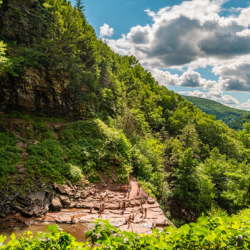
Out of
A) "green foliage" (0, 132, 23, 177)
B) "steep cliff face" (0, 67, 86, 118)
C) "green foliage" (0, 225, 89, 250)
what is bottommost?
"green foliage" (0, 132, 23, 177)

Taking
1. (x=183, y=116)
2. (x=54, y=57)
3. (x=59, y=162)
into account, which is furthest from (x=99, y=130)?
(x=183, y=116)

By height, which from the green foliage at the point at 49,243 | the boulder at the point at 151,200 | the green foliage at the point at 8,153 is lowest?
the boulder at the point at 151,200

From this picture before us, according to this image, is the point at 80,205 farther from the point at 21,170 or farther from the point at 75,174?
the point at 21,170

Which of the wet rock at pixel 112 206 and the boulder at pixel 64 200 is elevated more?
the boulder at pixel 64 200

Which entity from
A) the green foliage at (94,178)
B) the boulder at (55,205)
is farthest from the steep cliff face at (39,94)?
the boulder at (55,205)

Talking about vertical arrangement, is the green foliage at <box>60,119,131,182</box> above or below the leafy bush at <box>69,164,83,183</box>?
above

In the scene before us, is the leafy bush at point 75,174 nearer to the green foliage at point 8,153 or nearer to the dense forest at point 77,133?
the dense forest at point 77,133

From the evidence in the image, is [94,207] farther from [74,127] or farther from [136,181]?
[74,127]

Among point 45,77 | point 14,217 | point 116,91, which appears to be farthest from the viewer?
point 116,91

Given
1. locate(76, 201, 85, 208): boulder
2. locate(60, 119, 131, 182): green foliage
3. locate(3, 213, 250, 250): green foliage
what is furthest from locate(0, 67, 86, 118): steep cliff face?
locate(3, 213, 250, 250): green foliage

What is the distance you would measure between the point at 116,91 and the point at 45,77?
16761 millimetres

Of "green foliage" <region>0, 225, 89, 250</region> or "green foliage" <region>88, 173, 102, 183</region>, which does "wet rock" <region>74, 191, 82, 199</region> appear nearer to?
"green foliage" <region>88, 173, 102, 183</region>

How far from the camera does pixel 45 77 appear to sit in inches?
1032

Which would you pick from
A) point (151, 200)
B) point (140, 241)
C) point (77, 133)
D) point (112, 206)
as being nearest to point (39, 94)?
point (77, 133)
